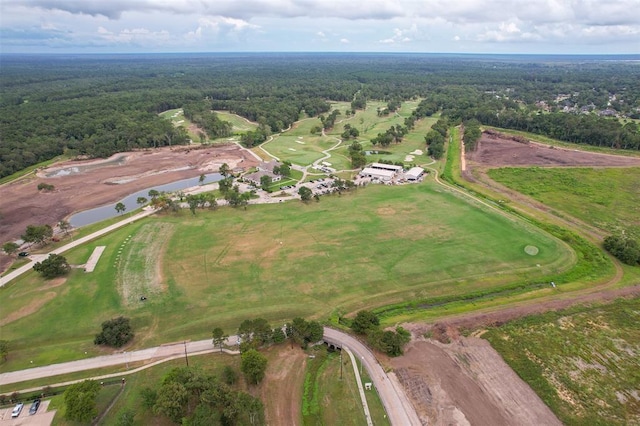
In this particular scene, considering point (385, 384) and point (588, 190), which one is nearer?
point (385, 384)

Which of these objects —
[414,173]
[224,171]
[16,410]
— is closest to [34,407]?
[16,410]

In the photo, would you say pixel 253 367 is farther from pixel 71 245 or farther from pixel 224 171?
pixel 224 171

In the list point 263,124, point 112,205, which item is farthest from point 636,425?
point 263,124

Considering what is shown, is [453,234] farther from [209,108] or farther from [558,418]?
[209,108]

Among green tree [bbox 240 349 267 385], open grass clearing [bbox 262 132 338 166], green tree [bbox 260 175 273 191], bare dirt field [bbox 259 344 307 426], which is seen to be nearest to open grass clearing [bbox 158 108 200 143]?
open grass clearing [bbox 262 132 338 166]

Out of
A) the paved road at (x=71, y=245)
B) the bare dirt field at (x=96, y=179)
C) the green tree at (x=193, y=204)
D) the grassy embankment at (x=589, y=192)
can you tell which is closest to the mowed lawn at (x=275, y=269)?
the green tree at (x=193, y=204)

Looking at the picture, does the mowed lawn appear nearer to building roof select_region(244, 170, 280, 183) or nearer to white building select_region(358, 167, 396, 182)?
building roof select_region(244, 170, 280, 183)
